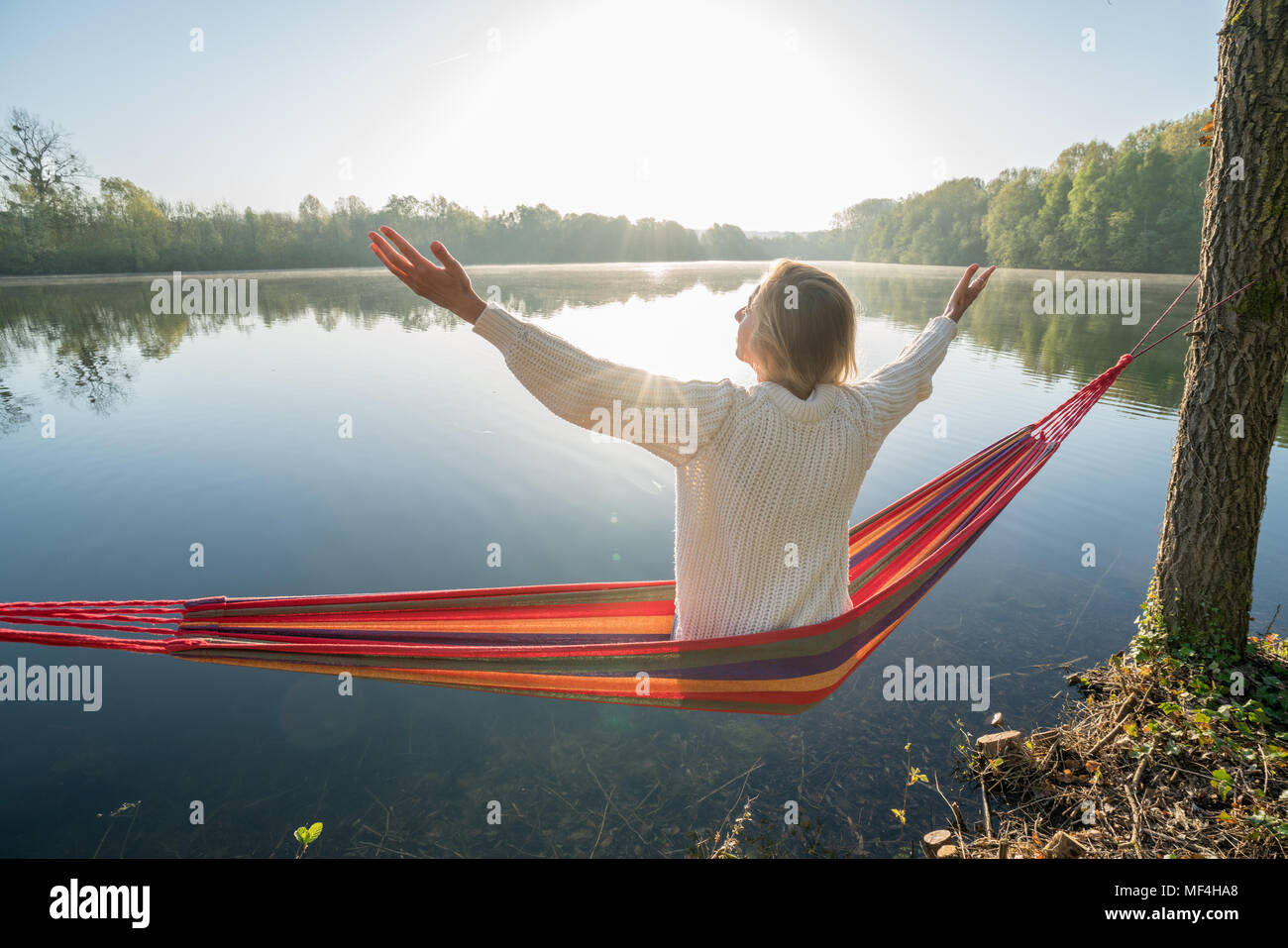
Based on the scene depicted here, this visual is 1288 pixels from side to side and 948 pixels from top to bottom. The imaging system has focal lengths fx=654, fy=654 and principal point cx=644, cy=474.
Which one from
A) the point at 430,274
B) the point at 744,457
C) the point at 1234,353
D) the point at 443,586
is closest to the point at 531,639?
the point at 744,457

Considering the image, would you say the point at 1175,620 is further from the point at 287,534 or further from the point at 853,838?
the point at 287,534

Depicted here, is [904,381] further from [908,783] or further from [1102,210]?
[1102,210]

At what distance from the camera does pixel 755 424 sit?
1324 millimetres

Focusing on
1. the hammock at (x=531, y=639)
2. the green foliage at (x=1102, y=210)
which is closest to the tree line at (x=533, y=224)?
the green foliage at (x=1102, y=210)

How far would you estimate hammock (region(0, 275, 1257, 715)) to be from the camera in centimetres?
158

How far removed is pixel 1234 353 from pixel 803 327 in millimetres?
2246

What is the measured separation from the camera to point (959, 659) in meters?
3.43

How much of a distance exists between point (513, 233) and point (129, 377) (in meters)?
54.6

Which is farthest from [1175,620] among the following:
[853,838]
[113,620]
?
[113,620]

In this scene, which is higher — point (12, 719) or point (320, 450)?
point (320, 450)

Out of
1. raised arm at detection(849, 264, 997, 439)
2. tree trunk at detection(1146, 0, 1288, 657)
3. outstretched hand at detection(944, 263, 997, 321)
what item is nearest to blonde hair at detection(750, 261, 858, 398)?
raised arm at detection(849, 264, 997, 439)

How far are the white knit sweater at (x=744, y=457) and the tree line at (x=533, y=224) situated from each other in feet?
134

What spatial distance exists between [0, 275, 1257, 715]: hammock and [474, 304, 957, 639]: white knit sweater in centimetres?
10

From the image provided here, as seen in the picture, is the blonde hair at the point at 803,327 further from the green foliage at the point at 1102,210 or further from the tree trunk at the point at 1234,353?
the green foliage at the point at 1102,210
